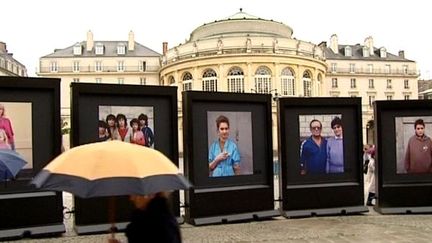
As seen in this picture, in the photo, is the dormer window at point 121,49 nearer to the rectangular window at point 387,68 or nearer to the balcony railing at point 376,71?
the balcony railing at point 376,71

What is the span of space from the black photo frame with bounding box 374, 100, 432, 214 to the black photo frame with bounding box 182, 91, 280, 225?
2687 mm

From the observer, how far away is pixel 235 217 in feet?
39.1

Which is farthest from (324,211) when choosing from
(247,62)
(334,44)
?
(334,44)

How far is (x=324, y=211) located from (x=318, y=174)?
88 cm

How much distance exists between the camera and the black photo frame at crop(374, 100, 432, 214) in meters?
12.9

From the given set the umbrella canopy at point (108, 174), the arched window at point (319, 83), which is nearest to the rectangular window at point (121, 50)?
the arched window at point (319, 83)

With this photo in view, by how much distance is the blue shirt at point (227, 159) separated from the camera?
11.8m

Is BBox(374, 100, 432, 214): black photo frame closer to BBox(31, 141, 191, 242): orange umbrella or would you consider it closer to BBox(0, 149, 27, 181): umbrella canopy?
BBox(0, 149, 27, 181): umbrella canopy

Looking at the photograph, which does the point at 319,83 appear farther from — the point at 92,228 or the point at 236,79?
the point at 92,228

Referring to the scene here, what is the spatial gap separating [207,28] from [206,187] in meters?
66.0

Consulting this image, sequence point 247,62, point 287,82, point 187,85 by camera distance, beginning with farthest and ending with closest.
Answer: point 187,85 → point 287,82 → point 247,62

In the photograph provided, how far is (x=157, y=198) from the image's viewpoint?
3.94m

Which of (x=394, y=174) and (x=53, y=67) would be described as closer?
(x=394, y=174)

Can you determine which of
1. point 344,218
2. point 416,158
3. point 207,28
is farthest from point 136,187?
point 207,28
